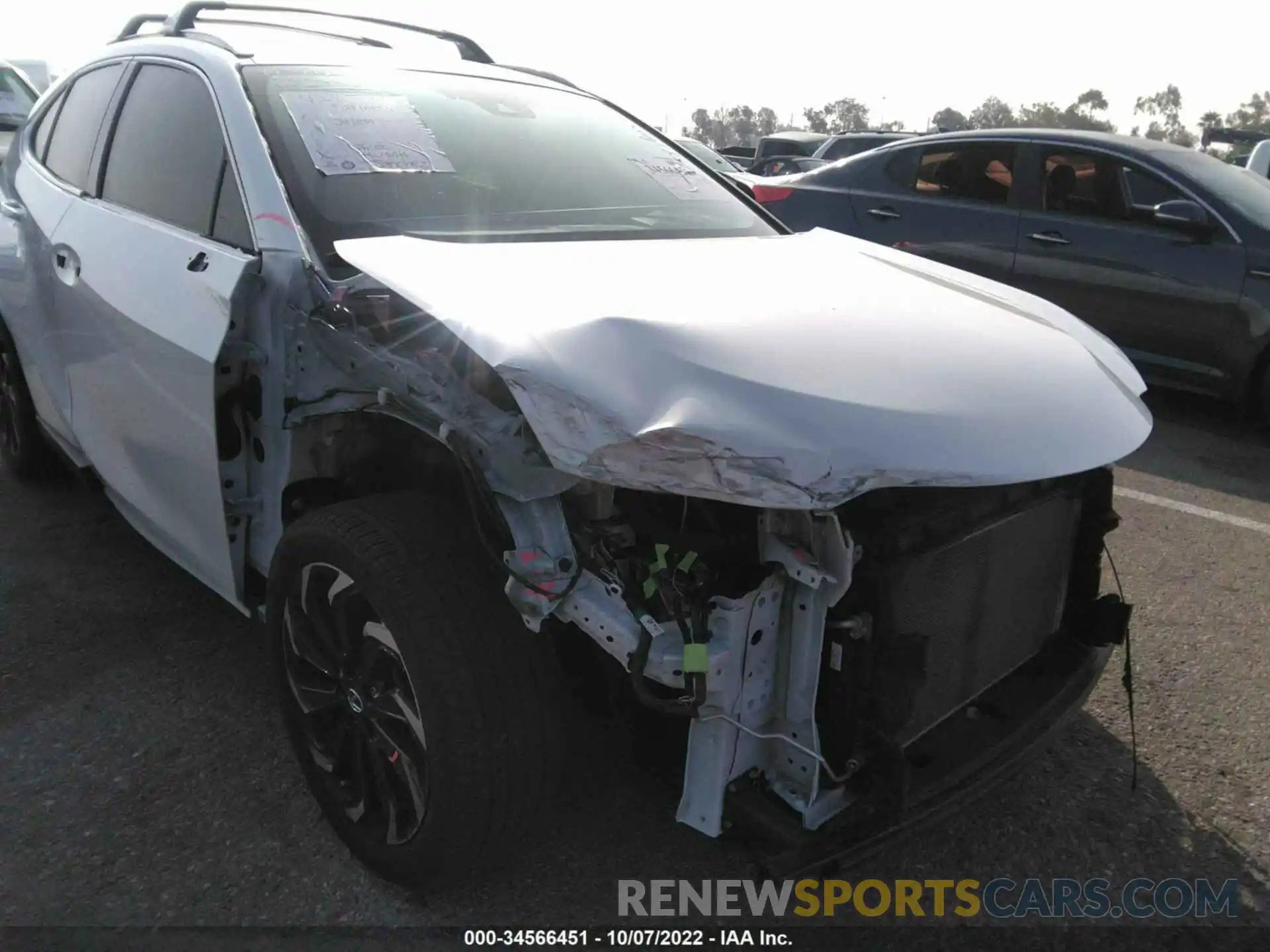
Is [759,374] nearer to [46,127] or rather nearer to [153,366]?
[153,366]

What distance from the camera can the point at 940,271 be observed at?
293 centimetres

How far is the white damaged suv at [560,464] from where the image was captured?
5.74 ft

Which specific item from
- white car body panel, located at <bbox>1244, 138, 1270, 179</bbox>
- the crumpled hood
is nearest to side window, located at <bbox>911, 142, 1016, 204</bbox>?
white car body panel, located at <bbox>1244, 138, 1270, 179</bbox>

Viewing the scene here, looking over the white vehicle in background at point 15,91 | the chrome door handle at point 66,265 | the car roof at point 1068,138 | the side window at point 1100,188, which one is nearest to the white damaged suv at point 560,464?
the chrome door handle at point 66,265

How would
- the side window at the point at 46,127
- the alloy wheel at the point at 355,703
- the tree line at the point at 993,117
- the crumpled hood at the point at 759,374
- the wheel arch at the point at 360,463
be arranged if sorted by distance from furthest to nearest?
1. the tree line at the point at 993,117
2. the side window at the point at 46,127
3. the wheel arch at the point at 360,463
4. the alloy wheel at the point at 355,703
5. the crumpled hood at the point at 759,374

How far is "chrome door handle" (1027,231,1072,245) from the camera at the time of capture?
602 cm

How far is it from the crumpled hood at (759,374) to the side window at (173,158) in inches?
24.7

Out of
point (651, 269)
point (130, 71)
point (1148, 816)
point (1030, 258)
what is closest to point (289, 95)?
point (130, 71)

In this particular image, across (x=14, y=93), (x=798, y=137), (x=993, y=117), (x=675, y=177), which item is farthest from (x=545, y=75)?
(x=993, y=117)

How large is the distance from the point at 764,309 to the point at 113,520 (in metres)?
3.20

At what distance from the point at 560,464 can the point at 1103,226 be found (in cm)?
530

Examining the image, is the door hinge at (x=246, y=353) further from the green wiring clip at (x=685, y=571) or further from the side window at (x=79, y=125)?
the side window at (x=79, y=125)

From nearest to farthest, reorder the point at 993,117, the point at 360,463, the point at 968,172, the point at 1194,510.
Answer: the point at 360,463, the point at 1194,510, the point at 968,172, the point at 993,117

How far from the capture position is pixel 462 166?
276 cm
